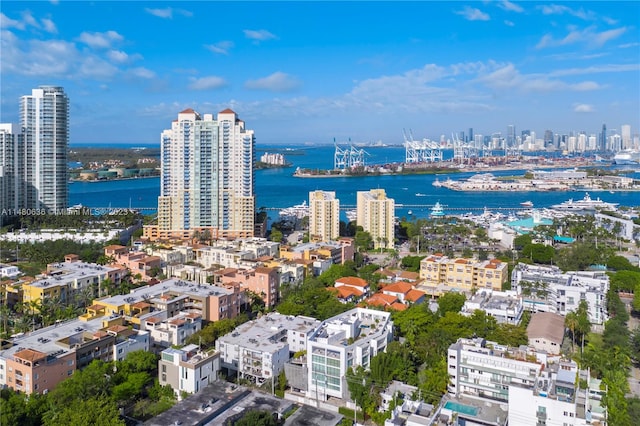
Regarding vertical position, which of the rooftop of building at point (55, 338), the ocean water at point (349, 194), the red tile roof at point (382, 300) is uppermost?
the ocean water at point (349, 194)

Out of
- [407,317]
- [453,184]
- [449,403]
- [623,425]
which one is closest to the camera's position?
[623,425]

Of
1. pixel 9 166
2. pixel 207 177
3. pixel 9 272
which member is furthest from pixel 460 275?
pixel 9 166

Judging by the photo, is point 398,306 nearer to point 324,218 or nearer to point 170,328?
point 170,328

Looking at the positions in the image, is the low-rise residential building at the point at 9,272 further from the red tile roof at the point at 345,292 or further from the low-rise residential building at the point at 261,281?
the red tile roof at the point at 345,292

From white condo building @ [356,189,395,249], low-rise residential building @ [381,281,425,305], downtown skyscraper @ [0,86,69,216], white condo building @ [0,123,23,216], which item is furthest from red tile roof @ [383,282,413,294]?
white condo building @ [0,123,23,216]

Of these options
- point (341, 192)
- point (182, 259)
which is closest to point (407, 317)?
point (182, 259)

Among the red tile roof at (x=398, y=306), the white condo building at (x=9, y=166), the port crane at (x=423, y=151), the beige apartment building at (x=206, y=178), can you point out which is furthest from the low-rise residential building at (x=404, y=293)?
the port crane at (x=423, y=151)

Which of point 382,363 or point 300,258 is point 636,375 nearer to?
point 382,363
